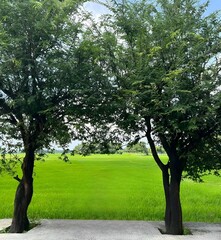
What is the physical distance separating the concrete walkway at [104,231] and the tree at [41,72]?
0.83 m

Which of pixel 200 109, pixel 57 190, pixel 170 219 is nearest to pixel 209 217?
pixel 170 219

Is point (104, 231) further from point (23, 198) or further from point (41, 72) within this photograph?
point (41, 72)

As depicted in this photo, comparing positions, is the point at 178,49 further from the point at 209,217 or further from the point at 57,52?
the point at 209,217

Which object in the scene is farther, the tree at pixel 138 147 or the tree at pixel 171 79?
the tree at pixel 138 147

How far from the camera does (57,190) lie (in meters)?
19.1

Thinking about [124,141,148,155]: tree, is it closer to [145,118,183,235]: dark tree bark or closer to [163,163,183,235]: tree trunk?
[145,118,183,235]: dark tree bark

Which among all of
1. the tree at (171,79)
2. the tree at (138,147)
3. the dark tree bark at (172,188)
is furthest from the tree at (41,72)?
the dark tree bark at (172,188)

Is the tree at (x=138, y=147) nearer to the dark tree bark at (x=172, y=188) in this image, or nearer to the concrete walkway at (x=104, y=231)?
the dark tree bark at (x=172, y=188)

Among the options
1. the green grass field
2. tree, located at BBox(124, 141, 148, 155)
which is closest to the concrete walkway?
the green grass field

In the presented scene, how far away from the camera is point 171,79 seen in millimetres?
8344

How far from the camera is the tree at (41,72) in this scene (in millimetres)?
8297

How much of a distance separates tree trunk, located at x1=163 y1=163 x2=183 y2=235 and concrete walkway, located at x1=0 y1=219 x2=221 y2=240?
362 millimetres

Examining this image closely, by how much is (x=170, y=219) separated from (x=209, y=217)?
347cm

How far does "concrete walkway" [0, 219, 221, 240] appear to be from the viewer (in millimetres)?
8422
